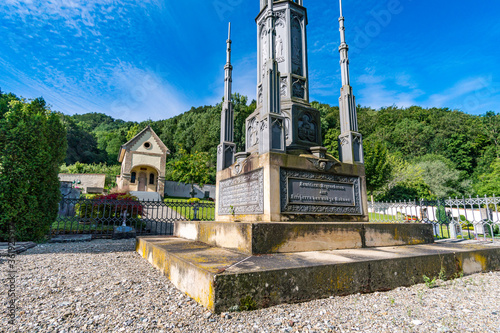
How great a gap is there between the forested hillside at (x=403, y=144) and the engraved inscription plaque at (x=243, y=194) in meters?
27.2

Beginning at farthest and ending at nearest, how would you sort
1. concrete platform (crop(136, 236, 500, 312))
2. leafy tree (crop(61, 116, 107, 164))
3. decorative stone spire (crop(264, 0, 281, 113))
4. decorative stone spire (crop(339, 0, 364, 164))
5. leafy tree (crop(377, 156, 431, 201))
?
leafy tree (crop(61, 116, 107, 164)) < leafy tree (crop(377, 156, 431, 201)) < decorative stone spire (crop(339, 0, 364, 164)) < decorative stone spire (crop(264, 0, 281, 113)) < concrete platform (crop(136, 236, 500, 312))

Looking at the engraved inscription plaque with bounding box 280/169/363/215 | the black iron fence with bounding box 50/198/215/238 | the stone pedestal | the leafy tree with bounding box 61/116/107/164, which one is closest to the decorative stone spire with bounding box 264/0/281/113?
the stone pedestal

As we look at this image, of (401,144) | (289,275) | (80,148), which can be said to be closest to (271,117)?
(289,275)

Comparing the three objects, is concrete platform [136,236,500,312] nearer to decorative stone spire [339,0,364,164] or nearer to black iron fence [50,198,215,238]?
decorative stone spire [339,0,364,164]

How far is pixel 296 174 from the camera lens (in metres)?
4.22

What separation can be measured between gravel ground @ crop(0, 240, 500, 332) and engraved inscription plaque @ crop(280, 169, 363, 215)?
173 centimetres

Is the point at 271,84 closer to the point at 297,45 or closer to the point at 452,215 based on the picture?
A: the point at 297,45

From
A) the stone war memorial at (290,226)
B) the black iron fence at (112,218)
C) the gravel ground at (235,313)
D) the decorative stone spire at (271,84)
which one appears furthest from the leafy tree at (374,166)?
the gravel ground at (235,313)

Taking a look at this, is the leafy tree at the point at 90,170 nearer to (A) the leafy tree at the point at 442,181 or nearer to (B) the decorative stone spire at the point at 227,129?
(B) the decorative stone spire at the point at 227,129

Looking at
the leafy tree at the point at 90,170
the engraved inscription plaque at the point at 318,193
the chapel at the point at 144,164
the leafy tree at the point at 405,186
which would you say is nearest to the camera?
the engraved inscription plaque at the point at 318,193

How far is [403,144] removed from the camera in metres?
47.5

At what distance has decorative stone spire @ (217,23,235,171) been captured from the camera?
627 cm

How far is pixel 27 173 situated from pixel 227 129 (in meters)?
6.78

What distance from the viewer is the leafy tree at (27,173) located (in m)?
7.62
